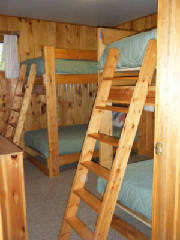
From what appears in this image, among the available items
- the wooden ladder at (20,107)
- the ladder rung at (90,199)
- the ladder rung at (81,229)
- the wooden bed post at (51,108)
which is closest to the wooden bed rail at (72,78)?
the wooden bed post at (51,108)

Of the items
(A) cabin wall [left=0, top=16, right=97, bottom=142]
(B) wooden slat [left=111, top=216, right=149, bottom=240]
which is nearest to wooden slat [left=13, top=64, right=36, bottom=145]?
(A) cabin wall [left=0, top=16, right=97, bottom=142]

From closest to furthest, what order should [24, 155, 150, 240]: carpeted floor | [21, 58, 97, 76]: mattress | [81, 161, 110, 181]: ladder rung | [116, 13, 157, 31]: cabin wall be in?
[81, 161, 110, 181]: ladder rung, [24, 155, 150, 240]: carpeted floor, [21, 58, 97, 76]: mattress, [116, 13, 157, 31]: cabin wall

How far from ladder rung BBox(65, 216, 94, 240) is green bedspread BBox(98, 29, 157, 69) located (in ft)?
4.57

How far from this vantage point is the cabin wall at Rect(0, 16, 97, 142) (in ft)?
14.9

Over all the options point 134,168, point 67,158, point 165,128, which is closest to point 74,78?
point 67,158

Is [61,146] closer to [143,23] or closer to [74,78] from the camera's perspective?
[74,78]

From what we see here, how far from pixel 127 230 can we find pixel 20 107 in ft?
8.50

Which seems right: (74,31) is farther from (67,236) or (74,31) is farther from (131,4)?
(67,236)

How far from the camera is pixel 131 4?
12.7ft

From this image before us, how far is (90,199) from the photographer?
6.40ft

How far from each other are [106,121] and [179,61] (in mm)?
1339

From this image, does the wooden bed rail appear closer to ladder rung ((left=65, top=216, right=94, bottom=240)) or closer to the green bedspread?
the green bedspread

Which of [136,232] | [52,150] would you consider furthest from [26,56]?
[136,232]

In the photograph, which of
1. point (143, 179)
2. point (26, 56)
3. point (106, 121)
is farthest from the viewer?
point (26, 56)
